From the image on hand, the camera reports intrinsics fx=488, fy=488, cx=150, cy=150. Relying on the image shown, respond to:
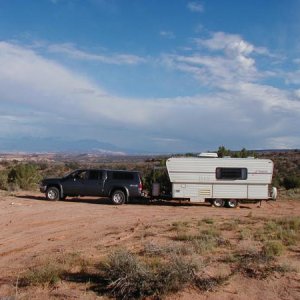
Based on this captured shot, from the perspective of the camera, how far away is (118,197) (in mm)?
23641

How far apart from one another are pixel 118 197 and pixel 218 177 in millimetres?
4900

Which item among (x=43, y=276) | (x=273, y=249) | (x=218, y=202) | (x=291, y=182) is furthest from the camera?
(x=291, y=182)

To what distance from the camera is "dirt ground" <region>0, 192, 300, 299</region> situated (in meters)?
8.32

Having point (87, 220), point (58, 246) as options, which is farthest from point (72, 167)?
point (58, 246)

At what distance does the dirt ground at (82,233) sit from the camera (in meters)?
8.32

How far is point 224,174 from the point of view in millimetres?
23141

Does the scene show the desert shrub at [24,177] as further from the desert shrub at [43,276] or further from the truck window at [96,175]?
the desert shrub at [43,276]

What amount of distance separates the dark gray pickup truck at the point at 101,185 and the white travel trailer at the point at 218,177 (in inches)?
77.2

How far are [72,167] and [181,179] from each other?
3604 centimetres

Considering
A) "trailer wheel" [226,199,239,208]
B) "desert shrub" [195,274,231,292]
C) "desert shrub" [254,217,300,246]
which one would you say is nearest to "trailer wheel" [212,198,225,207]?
"trailer wheel" [226,199,239,208]

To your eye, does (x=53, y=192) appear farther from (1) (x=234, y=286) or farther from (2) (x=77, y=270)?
(1) (x=234, y=286)

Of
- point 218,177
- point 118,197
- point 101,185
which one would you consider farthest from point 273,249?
point 101,185

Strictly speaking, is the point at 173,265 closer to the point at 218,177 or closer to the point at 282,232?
the point at 282,232

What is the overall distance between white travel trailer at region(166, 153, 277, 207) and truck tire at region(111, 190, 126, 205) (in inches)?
96.8
